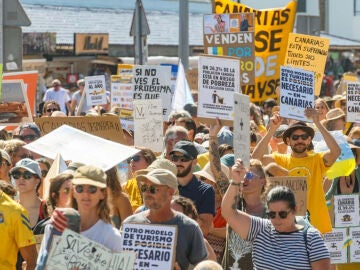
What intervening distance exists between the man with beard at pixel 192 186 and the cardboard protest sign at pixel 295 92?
2.08m

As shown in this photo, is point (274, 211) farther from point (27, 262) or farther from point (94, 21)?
point (94, 21)

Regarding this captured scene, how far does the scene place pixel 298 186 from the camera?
9242 millimetres

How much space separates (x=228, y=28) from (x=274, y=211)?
8588 millimetres

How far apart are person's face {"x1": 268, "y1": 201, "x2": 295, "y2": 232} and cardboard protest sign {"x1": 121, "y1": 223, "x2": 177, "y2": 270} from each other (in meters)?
0.78

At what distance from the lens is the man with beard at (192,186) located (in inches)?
344

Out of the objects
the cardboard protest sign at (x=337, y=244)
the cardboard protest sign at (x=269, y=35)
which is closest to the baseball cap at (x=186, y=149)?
the cardboard protest sign at (x=337, y=244)

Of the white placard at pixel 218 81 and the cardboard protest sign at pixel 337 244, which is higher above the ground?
the white placard at pixel 218 81

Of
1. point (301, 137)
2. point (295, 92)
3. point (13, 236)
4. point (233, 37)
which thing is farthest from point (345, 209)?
point (233, 37)

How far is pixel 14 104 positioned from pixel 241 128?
17.7 feet

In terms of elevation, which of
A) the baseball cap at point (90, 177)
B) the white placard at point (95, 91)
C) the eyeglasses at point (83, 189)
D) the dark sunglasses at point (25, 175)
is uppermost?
the baseball cap at point (90, 177)

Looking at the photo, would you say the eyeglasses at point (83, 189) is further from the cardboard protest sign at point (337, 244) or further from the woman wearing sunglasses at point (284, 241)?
the cardboard protest sign at point (337, 244)

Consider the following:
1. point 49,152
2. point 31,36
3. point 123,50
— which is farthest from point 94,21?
point 49,152

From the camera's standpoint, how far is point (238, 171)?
7.92 m

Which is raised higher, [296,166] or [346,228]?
[296,166]
